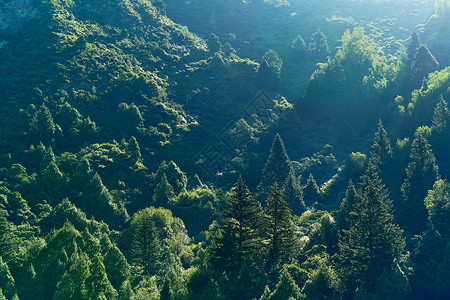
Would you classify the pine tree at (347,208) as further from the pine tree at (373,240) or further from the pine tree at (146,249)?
the pine tree at (146,249)

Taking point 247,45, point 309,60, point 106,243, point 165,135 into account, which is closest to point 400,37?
point 309,60

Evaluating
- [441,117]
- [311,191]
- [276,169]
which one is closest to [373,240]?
[276,169]

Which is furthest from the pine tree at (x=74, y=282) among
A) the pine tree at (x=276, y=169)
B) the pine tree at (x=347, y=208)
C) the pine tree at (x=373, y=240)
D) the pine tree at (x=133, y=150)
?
the pine tree at (x=276, y=169)

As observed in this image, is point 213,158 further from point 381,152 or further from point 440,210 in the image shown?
point 440,210

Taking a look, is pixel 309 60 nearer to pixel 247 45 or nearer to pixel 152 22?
pixel 247 45

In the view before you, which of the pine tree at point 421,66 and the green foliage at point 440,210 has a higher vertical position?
the pine tree at point 421,66

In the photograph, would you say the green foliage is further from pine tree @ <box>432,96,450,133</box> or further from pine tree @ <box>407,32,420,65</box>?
pine tree @ <box>407,32,420,65</box>
